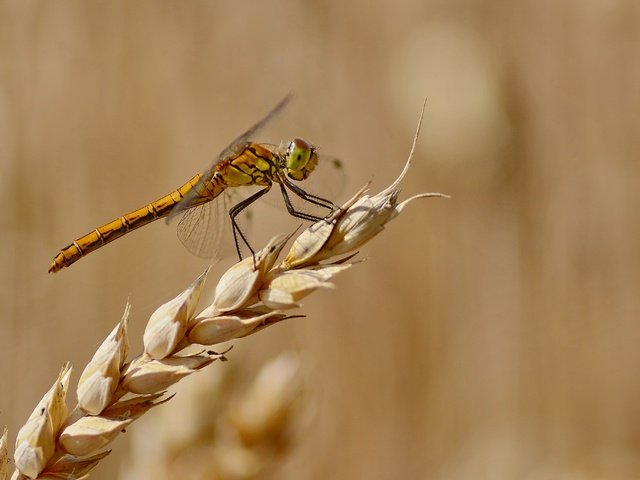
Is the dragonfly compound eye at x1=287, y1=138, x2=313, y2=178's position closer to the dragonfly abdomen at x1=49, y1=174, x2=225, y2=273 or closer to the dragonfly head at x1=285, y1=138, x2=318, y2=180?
the dragonfly head at x1=285, y1=138, x2=318, y2=180

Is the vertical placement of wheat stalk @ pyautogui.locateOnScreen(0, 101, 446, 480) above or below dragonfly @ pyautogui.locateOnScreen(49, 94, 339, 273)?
below

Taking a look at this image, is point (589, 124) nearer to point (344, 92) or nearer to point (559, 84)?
point (559, 84)

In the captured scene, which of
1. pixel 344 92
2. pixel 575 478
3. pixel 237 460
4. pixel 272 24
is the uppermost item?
pixel 272 24

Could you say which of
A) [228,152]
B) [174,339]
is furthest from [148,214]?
[174,339]

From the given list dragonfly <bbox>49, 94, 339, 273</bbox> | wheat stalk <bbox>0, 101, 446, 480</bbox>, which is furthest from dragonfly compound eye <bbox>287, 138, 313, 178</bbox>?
wheat stalk <bbox>0, 101, 446, 480</bbox>

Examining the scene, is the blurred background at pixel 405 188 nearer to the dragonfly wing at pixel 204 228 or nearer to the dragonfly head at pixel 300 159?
the dragonfly wing at pixel 204 228

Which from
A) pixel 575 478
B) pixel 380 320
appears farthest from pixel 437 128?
pixel 575 478

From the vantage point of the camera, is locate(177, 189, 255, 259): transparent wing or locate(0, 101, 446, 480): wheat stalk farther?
locate(177, 189, 255, 259): transparent wing

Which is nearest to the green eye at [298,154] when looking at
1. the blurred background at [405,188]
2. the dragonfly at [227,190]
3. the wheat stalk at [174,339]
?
the dragonfly at [227,190]
